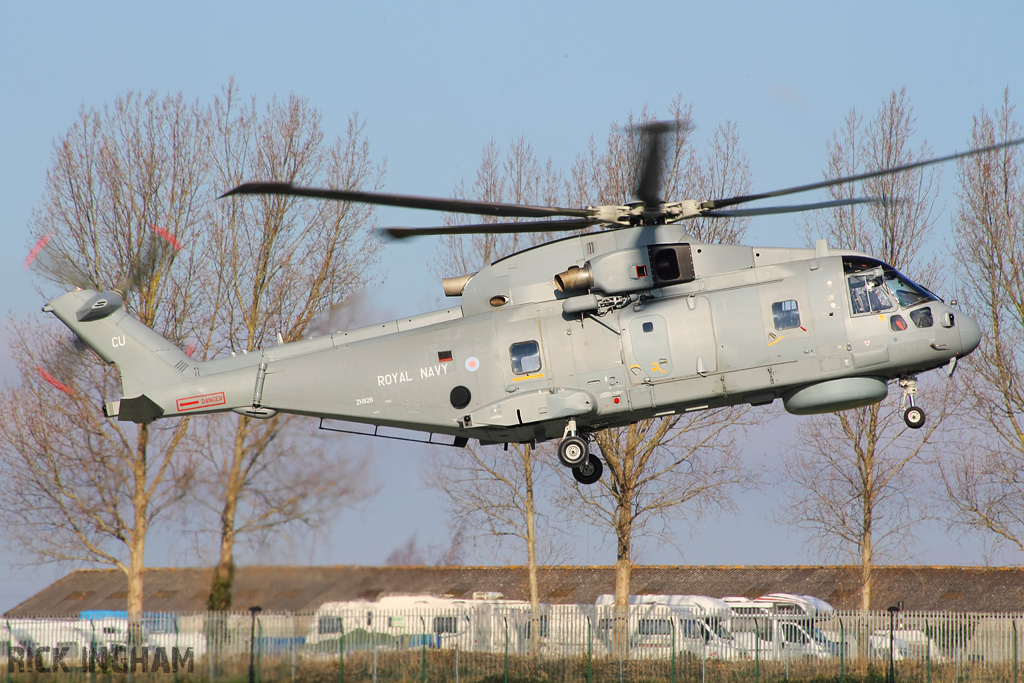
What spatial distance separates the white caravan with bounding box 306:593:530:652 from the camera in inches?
651

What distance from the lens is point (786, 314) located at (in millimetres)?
14586

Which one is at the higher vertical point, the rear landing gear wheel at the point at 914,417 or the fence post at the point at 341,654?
the rear landing gear wheel at the point at 914,417

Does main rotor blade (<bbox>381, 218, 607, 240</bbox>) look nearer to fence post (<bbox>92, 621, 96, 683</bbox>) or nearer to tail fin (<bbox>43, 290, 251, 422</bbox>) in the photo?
tail fin (<bbox>43, 290, 251, 422</bbox>)

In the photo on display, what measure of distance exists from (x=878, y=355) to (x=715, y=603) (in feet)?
47.0

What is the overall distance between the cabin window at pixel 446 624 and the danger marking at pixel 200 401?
828 cm

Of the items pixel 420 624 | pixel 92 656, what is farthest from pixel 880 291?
pixel 92 656

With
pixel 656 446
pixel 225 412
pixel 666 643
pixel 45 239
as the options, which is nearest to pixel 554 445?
pixel 656 446

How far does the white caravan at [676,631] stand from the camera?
878 inches

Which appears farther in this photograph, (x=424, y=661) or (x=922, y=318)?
(x=424, y=661)

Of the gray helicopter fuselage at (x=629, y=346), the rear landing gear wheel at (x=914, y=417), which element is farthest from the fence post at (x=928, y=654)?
the gray helicopter fuselage at (x=629, y=346)

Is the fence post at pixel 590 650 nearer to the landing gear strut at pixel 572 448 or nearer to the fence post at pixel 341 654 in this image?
the fence post at pixel 341 654

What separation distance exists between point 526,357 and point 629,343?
5.06ft

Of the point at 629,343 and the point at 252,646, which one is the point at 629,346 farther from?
the point at 252,646

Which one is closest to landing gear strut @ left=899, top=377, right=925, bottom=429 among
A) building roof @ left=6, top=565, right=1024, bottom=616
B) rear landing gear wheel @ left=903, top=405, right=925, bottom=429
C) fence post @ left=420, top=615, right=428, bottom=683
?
rear landing gear wheel @ left=903, top=405, right=925, bottom=429
